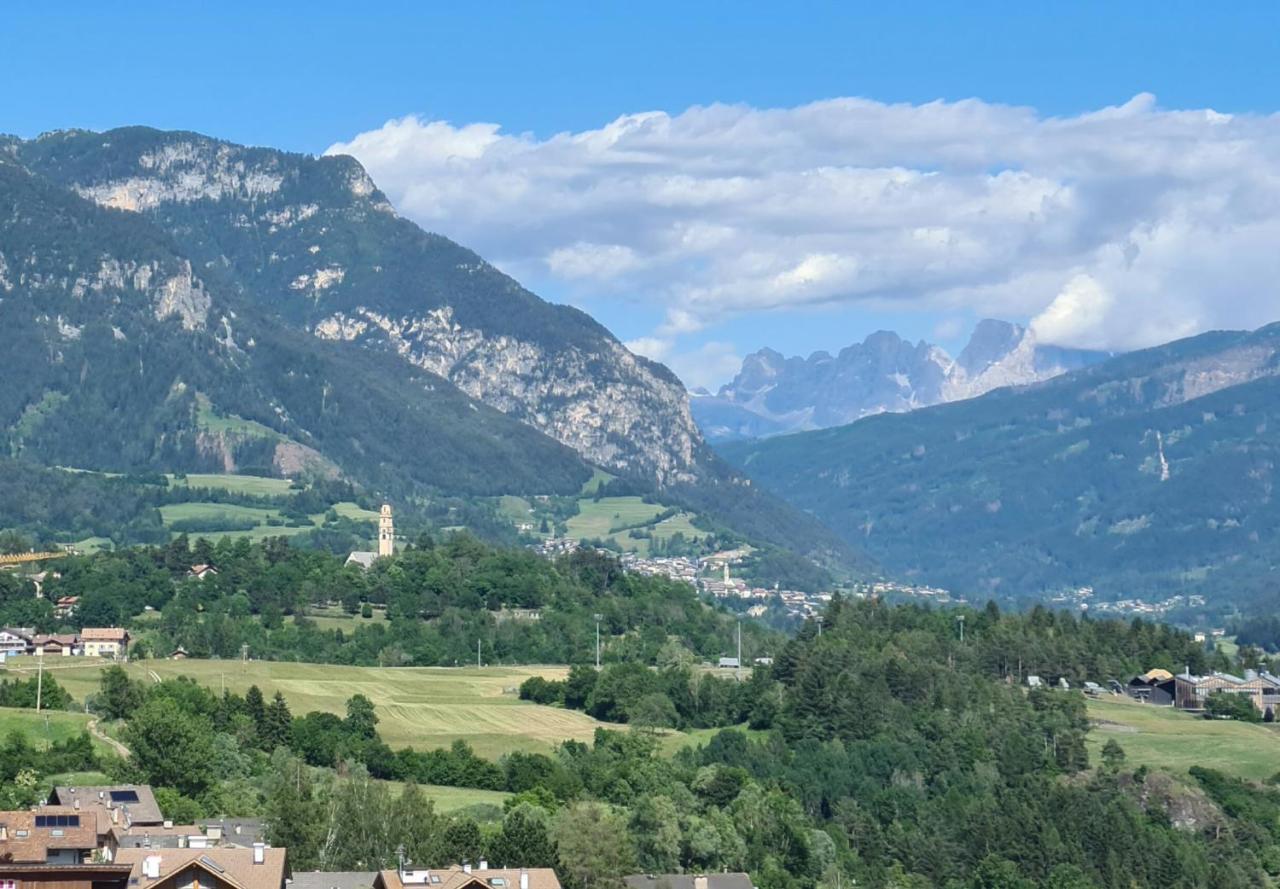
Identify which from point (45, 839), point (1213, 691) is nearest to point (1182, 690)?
point (1213, 691)

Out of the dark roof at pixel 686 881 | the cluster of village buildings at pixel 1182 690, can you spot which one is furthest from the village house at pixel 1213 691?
the dark roof at pixel 686 881

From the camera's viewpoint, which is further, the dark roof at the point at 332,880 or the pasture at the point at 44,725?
the pasture at the point at 44,725

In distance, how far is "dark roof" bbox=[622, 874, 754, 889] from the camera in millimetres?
100875

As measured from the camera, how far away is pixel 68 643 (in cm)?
18675

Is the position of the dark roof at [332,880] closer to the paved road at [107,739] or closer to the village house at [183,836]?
the village house at [183,836]

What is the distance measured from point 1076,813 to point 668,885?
45.9 meters

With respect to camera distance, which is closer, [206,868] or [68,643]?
[206,868]

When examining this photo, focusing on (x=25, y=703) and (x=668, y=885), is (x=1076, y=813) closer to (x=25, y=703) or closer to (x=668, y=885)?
(x=668, y=885)

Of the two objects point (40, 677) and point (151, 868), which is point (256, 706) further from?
point (151, 868)

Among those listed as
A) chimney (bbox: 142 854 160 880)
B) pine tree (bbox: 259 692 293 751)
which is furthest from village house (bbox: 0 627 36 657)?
chimney (bbox: 142 854 160 880)

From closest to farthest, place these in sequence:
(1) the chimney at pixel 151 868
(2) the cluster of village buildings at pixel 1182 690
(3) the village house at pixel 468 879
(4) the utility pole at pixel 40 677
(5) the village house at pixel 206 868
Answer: (1) the chimney at pixel 151 868 < (5) the village house at pixel 206 868 < (3) the village house at pixel 468 879 < (4) the utility pole at pixel 40 677 < (2) the cluster of village buildings at pixel 1182 690

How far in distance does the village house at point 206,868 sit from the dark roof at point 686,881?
24472mm

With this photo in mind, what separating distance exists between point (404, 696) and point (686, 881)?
71.2 m

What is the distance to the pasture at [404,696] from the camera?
508 ft
